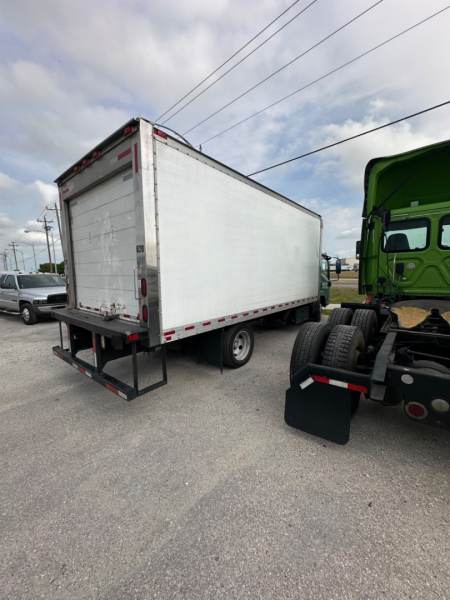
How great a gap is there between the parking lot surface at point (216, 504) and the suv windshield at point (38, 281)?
8.28 metres

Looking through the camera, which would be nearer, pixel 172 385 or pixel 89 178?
pixel 89 178

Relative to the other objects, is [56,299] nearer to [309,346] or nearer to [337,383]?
[309,346]

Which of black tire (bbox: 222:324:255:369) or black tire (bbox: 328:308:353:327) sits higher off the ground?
black tire (bbox: 328:308:353:327)

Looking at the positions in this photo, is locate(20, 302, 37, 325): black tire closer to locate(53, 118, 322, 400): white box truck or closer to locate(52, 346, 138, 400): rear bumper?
locate(53, 118, 322, 400): white box truck

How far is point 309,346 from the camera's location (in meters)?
3.26

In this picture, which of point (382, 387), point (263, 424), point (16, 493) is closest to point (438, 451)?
point (382, 387)

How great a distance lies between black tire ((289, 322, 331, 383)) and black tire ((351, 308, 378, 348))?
890 mm

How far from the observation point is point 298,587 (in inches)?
61.1

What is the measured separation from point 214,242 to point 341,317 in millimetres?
2326

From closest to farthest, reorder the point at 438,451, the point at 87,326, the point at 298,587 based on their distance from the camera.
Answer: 1. the point at 298,587
2. the point at 438,451
3. the point at 87,326

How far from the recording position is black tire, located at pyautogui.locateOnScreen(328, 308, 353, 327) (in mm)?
4301

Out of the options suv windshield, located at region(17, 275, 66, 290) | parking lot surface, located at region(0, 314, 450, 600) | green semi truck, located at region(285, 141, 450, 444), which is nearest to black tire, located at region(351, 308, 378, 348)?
green semi truck, located at region(285, 141, 450, 444)

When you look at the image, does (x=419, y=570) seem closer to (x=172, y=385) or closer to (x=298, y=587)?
(x=298, y=587)

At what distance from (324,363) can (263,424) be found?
1.01m
